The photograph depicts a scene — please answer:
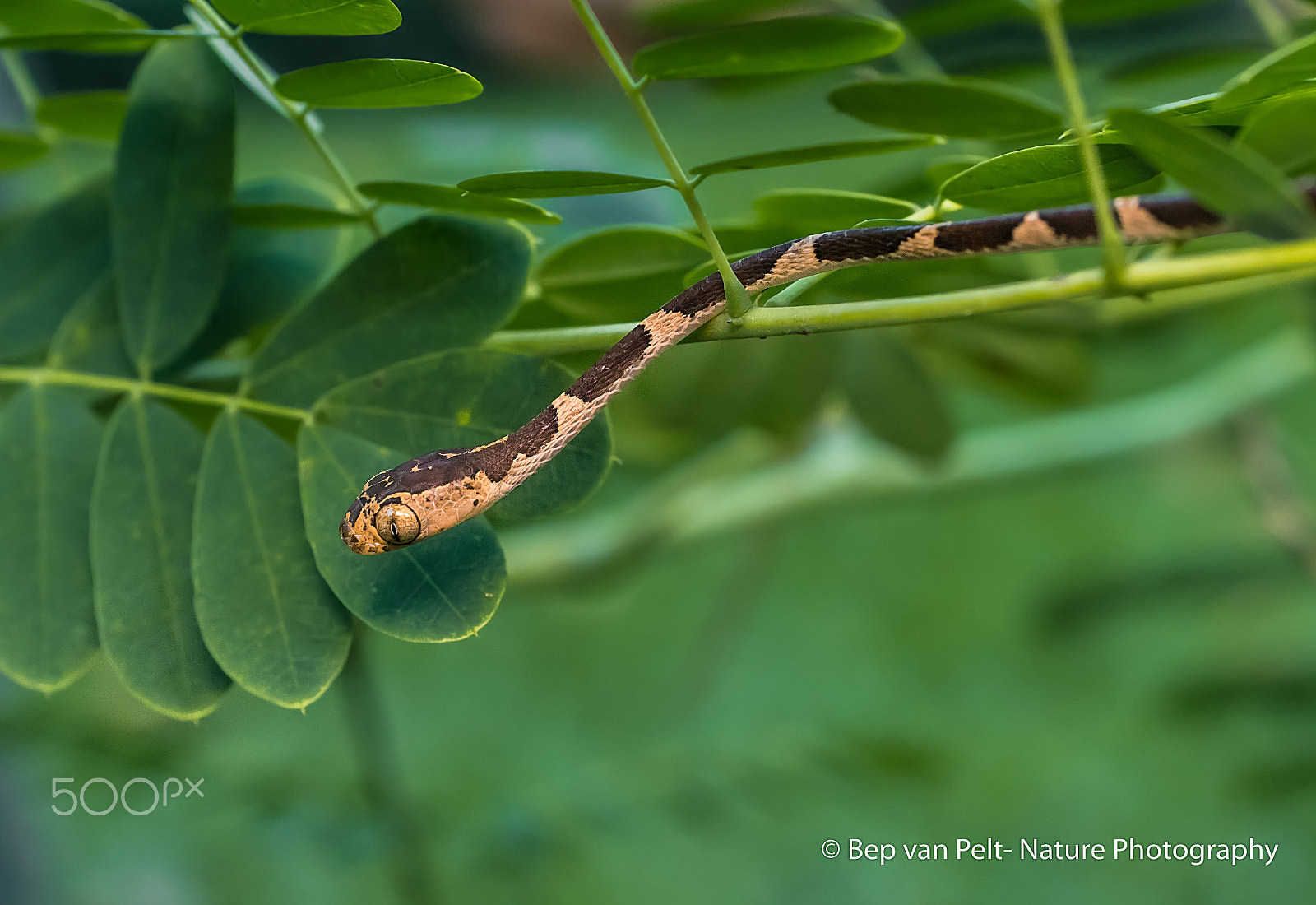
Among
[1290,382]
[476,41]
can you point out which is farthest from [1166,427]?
[476,41]

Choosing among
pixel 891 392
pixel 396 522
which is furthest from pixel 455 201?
→ pixel 891 392

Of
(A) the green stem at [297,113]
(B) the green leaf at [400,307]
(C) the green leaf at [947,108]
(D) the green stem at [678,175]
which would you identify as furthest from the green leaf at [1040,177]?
(A) the green stem at [297,113]

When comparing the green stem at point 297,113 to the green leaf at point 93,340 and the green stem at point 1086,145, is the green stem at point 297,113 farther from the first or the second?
the green stem at point 1086,145

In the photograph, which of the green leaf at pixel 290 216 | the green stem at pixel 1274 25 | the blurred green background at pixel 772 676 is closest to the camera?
the green leaf at pixel 290 216

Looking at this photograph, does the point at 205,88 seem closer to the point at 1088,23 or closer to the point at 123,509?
the point at 123,509

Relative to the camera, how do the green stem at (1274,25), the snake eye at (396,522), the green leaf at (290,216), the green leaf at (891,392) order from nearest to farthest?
the snake eye at (396,522) → the green leaf at (290,216) → the green stem at (1274,25) → the green leaf at (891,392)

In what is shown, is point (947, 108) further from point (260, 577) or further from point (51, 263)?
point (51, 263)
